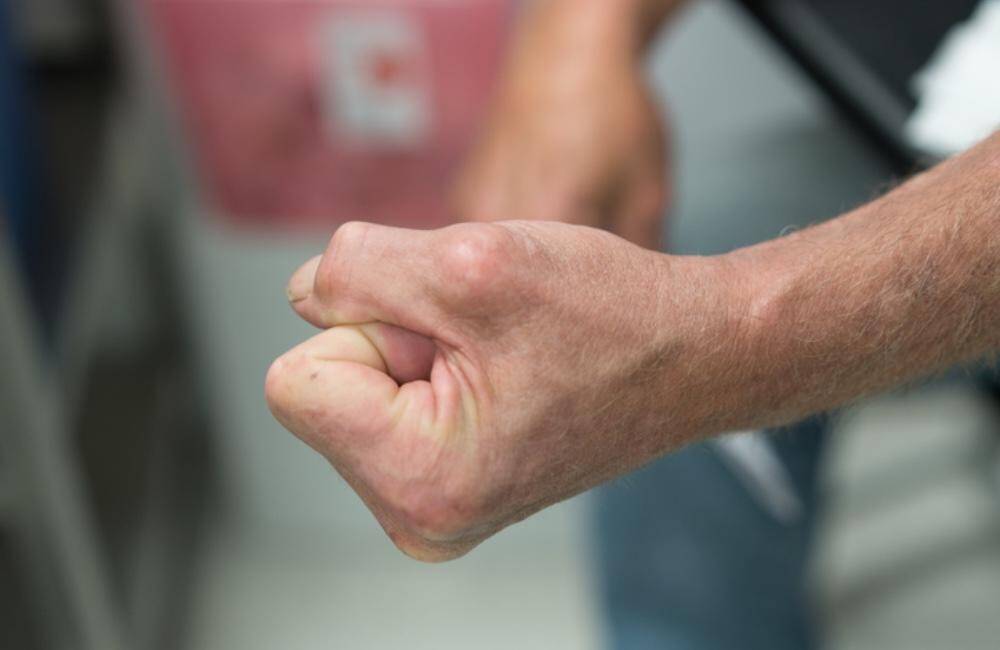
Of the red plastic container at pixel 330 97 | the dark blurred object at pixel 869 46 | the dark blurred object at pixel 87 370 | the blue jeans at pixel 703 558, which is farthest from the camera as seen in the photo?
the red plastic container at pixel 330 97

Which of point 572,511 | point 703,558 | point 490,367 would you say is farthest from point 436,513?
point 572,511

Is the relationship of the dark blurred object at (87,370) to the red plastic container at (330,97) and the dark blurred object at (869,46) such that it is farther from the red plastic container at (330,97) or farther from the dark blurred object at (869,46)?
the dark blurred object at (869,46)

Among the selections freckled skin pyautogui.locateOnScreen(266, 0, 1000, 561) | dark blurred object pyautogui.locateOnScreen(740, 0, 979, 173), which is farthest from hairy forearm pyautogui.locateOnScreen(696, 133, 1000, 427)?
dark blurred object pyautogui.locateOnScreen(740, 0, 979, 173)

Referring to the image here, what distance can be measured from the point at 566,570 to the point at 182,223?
21.1 inches

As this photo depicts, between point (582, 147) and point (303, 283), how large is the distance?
1.05ft

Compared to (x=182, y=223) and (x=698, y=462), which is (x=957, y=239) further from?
(x=182, y=223)

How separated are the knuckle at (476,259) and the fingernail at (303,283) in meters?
0.06

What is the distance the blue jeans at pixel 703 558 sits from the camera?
0.77m

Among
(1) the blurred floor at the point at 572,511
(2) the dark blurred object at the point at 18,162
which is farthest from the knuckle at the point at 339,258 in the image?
(2) the dark blurred object at the point at 18,162

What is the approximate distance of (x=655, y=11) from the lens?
0.74m

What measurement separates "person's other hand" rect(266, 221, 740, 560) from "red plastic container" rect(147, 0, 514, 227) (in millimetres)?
669

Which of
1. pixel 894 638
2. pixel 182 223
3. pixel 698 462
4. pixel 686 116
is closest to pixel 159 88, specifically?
pixel 182 223

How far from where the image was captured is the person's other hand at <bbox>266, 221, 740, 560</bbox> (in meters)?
0.34

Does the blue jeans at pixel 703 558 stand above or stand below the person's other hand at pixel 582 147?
below
